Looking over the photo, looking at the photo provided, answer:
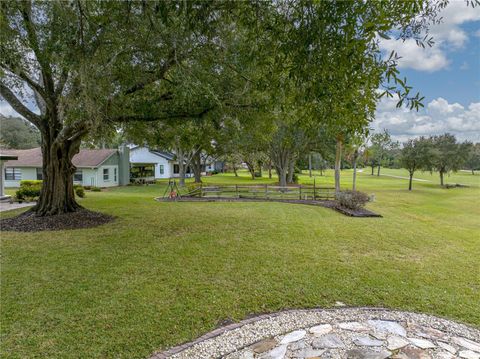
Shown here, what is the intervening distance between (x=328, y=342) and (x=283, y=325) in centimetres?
56

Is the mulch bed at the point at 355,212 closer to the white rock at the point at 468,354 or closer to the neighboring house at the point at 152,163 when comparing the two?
the white rock at the point at 468,354

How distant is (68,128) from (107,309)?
6906 millimetres

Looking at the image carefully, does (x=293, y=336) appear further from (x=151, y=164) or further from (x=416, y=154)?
(x=151, y=164)

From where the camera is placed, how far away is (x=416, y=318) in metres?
3.56

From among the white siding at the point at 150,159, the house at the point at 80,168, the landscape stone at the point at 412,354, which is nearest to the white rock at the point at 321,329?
the landscape stone at the point at 412,354

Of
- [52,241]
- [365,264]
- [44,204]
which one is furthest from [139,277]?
[44,204]

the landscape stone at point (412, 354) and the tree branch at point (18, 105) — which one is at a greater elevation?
the tree branch at point (18, 105)

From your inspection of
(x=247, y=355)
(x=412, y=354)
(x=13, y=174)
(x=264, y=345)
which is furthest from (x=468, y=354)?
(x=13, y=174)

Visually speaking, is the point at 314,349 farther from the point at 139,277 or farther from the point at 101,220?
the point at 101,220

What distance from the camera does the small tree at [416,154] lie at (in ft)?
88.7

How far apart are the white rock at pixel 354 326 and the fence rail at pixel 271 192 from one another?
13317mm

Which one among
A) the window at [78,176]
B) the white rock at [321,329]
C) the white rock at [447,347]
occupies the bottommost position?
the white rock at [321,329]

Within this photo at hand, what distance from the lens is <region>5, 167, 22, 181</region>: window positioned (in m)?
23.7

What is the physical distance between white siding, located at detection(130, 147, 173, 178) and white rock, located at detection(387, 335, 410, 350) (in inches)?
1346
